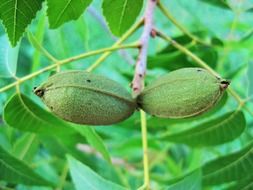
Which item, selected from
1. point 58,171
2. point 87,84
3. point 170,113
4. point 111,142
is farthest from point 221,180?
point 111,142

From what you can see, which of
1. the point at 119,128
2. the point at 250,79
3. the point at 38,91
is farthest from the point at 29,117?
the point at 119,128

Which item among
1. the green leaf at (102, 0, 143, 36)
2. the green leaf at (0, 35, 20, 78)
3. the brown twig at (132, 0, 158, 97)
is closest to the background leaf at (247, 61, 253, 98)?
the brown twig at (132, 0, 158, 97)

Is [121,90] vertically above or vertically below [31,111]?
above

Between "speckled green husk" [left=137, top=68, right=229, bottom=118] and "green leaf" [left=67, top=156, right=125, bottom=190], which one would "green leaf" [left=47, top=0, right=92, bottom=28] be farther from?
"green leaf" [left=67, top=156, right=125, bottom=190]

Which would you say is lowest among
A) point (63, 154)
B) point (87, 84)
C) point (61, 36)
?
point (63, 154)

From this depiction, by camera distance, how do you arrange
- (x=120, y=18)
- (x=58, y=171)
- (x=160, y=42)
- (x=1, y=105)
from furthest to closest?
(x=160, y=42), (x=58, y=171), (x=1, y=105), (x=120, y=18)

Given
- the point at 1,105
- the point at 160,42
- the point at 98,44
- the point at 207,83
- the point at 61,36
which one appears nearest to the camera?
the point at 207,83

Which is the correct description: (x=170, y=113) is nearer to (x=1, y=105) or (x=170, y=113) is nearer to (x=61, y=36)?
(x=1, y=105)
